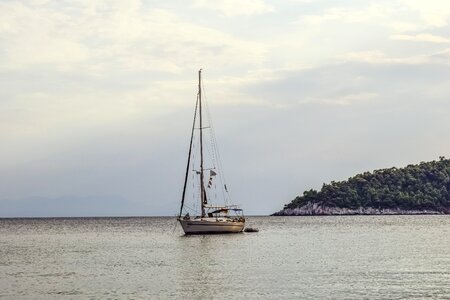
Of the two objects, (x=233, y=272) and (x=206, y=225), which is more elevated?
(x=206, y=225)

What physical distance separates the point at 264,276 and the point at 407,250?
35660 millimetres

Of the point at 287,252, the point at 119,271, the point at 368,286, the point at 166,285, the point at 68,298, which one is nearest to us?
the point at 68,298

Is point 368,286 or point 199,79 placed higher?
point 199,79

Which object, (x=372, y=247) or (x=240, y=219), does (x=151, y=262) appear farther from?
(x=240, y=219)

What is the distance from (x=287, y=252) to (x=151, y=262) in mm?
19691

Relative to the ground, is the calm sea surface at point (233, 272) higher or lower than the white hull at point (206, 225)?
lower

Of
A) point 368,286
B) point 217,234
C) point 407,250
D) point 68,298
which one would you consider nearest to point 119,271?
point 68,298

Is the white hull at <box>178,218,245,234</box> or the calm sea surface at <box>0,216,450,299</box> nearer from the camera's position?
the calm sea surface at <box>0,216,450,299</box>

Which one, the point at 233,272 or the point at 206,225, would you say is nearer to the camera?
the point at 233,272

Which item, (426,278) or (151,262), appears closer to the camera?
(426,278)

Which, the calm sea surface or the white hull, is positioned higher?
the white hull

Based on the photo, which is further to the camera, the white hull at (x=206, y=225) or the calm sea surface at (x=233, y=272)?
the white hull at (x=206, y=225)

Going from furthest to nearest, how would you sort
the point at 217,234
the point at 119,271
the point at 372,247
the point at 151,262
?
1. the point at 217,234
2. the point at 372,247
3. the point at 151,262
4. the point at 119,271

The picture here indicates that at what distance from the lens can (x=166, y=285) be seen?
56.0 meters
